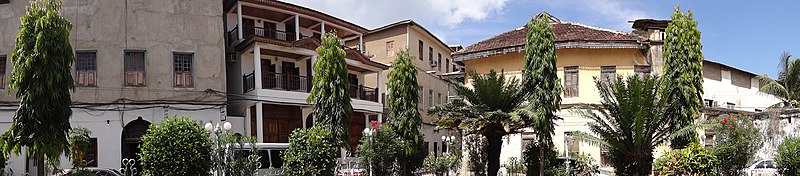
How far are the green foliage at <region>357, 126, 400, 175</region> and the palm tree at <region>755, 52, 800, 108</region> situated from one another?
66.5ft

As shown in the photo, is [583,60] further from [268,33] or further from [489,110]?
[268,33]

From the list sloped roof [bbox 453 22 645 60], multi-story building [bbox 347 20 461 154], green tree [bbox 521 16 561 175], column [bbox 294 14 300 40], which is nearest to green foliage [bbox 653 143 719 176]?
green tree [bbox 521 16 561 175]

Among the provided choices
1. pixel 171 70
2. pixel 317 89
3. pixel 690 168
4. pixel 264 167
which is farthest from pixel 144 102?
pixel 690 168

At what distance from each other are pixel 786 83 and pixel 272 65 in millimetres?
24336

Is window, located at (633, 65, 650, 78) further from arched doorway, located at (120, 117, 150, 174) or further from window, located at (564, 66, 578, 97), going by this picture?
arched doorway, located at (120, 117, 150, 174)

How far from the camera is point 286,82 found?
27797mm

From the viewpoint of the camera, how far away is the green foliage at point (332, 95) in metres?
18.6

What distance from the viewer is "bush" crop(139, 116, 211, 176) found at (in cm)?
1504

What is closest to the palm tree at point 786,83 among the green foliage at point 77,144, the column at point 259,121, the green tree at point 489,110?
the green tree at point 489,110

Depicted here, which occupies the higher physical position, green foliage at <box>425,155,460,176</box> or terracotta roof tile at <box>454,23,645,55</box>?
terracotta roof tile at <box>454,23,645,55</box>

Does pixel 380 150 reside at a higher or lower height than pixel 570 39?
lower

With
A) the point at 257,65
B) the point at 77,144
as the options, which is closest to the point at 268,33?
the point at 257,65

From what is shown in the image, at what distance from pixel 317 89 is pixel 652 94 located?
30.2 ft

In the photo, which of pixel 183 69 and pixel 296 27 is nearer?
pixel 183 69
